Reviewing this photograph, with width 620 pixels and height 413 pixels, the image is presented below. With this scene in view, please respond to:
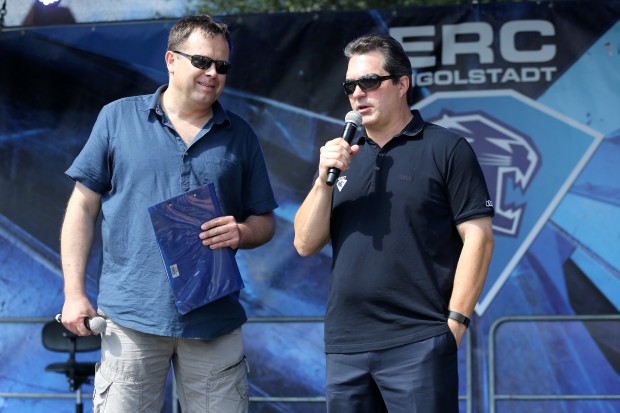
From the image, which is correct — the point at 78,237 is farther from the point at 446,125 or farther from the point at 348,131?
the point at 446,125

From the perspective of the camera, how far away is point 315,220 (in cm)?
307

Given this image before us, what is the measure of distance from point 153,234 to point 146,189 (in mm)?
158

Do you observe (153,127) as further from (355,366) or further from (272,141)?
(272,141)

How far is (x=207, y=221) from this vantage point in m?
3.26

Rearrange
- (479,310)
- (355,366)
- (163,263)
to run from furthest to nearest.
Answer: (479,310), (163,263), (355,366)

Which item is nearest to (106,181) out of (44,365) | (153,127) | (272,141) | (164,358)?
(153,127)

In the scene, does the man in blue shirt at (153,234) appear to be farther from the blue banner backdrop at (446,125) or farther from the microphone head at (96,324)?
the blue banner backdrop at (446,125)

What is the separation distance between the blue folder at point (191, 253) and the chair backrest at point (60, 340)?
2.14 metres

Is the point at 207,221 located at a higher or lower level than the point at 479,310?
higher

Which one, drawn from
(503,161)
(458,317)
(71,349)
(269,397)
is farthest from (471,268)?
(71,349)

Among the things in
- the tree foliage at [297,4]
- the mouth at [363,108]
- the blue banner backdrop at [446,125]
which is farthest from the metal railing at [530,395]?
the tree foliage at [297,4]

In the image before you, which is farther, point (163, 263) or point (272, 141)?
point (272, 141)

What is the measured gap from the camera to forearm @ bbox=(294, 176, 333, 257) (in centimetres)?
301

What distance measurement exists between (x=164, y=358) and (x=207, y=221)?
50cm
